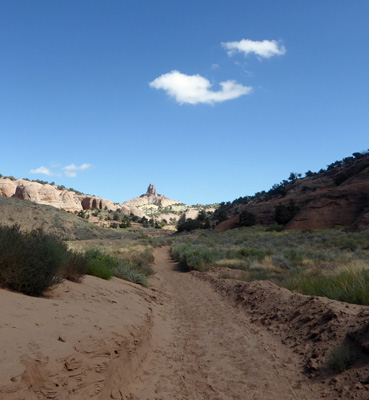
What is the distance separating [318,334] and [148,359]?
321 centimetres

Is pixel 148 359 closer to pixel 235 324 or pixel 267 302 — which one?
pixel 235 324

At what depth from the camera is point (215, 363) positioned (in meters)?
5.75

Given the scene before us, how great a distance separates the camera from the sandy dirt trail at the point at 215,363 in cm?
455

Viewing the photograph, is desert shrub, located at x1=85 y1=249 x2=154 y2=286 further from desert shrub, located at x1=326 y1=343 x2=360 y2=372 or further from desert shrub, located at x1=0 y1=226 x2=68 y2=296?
desert shrub, located at x1=326 y1=343 x2=360 y2=372

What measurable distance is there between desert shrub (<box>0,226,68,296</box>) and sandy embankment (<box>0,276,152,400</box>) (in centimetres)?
40

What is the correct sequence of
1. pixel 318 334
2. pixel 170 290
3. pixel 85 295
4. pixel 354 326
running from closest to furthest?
1. pixel 354 326
2. pixel 318 334
3. pixel 85 295
4. pixel 170 290

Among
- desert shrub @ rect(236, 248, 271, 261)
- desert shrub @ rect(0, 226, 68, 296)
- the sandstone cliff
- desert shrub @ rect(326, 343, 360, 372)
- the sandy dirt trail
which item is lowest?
the sandy dirt trail

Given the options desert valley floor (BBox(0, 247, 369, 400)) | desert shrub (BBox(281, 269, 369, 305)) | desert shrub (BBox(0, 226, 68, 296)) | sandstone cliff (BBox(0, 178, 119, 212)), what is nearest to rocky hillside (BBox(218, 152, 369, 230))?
desert shrub (BBox(281, 269, 369, 305))

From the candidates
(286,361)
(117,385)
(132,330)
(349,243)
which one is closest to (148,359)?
(132,330)

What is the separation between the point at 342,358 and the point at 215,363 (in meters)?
2.06

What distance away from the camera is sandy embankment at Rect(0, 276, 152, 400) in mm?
3328

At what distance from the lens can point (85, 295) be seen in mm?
7801

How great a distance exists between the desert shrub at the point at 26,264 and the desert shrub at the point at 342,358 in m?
5.34

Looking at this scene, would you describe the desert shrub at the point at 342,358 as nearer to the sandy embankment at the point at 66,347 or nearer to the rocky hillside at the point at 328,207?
the sandy embankment at the point at 66,347
